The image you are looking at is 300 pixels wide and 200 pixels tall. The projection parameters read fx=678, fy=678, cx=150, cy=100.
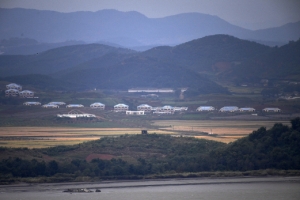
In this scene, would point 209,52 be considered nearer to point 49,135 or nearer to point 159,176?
point 49,135

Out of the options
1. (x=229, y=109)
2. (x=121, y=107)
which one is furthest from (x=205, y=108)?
(x=121, y=107)

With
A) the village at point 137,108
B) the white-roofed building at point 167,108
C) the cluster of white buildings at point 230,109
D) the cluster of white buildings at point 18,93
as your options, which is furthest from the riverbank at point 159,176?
the cluster of white buildings at point 18,93

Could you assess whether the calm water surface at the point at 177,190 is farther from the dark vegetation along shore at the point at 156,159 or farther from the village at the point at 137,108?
the village at the point at 137,108

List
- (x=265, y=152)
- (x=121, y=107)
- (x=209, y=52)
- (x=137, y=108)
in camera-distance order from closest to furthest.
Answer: (x=265, y=152) < (x=121, y=107) < (x=137, y=108) < (x=209, y=52)

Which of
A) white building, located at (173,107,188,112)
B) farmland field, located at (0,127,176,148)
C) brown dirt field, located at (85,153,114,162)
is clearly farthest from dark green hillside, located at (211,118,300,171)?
white building, located at (173,107,188,112)

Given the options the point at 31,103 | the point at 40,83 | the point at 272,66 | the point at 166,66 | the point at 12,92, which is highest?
the point at 166,66

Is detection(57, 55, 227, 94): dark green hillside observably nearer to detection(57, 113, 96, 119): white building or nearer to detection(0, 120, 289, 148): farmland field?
detection(57, 113, 96, 119): white building

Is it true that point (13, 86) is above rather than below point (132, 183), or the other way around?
above
